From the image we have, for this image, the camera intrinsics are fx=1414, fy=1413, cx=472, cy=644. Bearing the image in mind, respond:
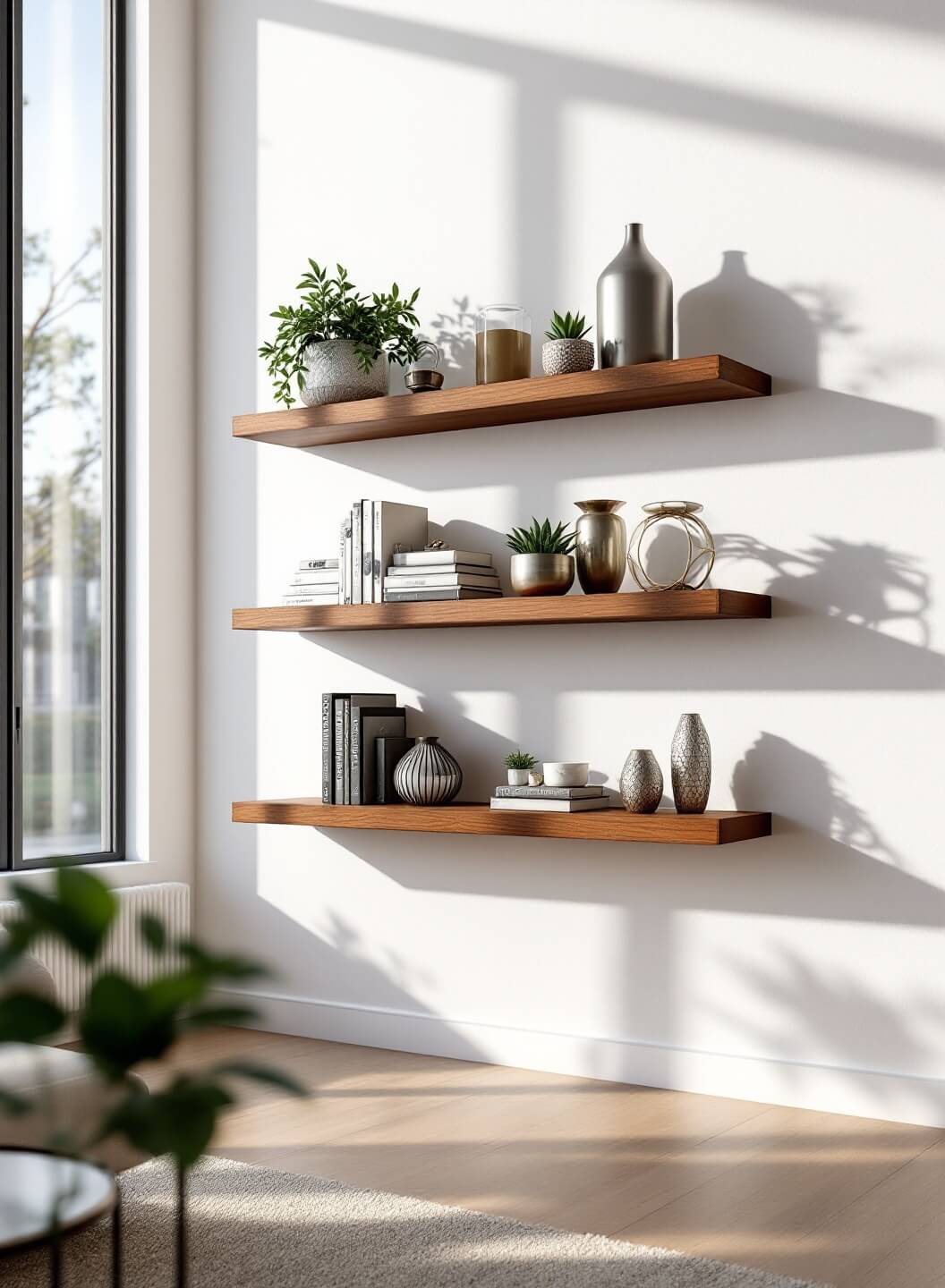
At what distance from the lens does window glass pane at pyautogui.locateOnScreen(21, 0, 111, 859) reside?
4.09 metres

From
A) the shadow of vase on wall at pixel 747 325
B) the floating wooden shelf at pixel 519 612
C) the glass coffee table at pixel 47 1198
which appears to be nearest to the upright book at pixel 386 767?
the floating wooden shelf at pixel 519 612

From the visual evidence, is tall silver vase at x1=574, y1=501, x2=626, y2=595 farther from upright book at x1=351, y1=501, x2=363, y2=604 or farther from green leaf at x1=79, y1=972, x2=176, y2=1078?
green leaf at x1=79, y1=972, x2=176, y2=1078

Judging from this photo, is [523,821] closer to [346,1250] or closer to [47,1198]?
[346,1250]

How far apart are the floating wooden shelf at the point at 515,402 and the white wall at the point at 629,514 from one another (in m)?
0.08

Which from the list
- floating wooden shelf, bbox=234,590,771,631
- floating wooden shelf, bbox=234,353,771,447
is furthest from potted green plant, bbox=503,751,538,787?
floating wooden shelf, bbox=234,353,771,447

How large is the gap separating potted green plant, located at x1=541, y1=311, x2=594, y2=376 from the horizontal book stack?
558mm

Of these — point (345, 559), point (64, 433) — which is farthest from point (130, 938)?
point (64, 433)

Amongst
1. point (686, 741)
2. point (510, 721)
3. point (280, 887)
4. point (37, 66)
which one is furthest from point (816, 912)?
point (37, 66)

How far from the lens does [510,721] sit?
3705mm

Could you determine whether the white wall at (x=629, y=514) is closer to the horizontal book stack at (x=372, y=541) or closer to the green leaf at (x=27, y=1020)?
the horizontal book stack at (x=372, y=541)

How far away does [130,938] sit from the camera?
4.02 metres

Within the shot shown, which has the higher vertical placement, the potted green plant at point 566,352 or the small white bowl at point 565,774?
the potted green plant at point 566,352

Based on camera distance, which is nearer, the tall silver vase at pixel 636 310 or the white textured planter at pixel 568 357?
the tall silver vase at pixel 636 310

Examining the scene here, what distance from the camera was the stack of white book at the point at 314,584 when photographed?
3.85m
